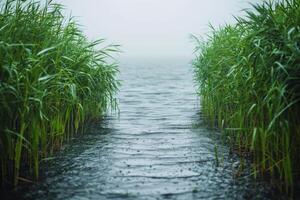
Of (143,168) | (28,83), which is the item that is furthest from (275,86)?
(28,83)

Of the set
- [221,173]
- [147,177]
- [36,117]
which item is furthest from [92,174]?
[221,173]

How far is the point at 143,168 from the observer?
13.8ft

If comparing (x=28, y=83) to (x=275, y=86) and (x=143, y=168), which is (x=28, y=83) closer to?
(x=143, y=168)

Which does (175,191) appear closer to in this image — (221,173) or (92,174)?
(221,173)

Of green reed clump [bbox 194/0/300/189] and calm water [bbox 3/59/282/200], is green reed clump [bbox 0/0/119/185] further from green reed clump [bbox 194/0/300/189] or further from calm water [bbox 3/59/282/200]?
green reed clump [bbox 194/0/300/189]

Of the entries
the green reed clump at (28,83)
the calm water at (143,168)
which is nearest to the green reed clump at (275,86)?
the calm water at (143,168)

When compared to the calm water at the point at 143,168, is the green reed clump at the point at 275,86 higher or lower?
higher

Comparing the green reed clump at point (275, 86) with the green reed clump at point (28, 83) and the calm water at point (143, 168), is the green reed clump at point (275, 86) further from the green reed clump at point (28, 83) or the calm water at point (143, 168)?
the green reed clump at point (28, 83)

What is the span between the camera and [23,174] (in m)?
3.87

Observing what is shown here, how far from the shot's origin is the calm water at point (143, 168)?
11.3 ft

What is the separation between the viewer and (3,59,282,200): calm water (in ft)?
11.3

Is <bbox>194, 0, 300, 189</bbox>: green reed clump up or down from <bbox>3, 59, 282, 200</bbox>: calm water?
up

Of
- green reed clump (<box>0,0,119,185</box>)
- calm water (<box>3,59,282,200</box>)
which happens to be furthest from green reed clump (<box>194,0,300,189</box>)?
green reed clump (<box>0,0,119,185</box>)

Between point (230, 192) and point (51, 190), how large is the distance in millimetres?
1528
